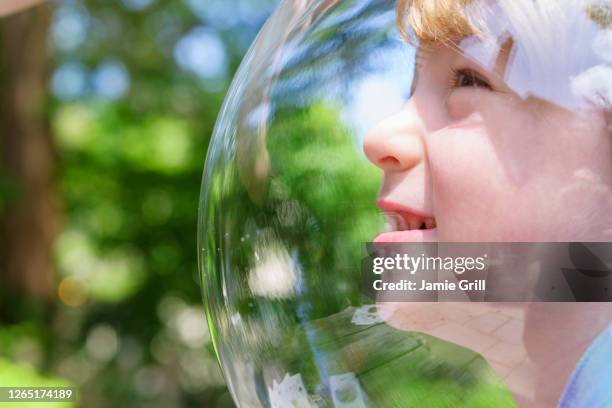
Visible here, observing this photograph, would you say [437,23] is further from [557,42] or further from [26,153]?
[26,153]

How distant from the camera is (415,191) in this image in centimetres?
33

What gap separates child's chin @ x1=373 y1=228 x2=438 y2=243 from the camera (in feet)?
1.05

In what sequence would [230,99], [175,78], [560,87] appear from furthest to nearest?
[175,78] < [230,99] < [560,87]

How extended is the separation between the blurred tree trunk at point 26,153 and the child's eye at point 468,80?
245cm

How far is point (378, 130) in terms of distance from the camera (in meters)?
0.32

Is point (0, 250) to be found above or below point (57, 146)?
below

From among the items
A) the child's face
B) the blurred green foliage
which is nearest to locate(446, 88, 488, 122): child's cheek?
the child's face

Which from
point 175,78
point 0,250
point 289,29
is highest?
point 175,78

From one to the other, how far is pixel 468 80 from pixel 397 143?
4 cm

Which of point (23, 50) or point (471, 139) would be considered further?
point (23, 50)

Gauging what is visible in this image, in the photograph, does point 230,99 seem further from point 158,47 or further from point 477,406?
point 158,47

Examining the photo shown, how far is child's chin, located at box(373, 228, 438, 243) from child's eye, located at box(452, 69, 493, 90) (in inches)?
2.2

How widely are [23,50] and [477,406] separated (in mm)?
2595

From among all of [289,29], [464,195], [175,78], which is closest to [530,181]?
[464,195]
